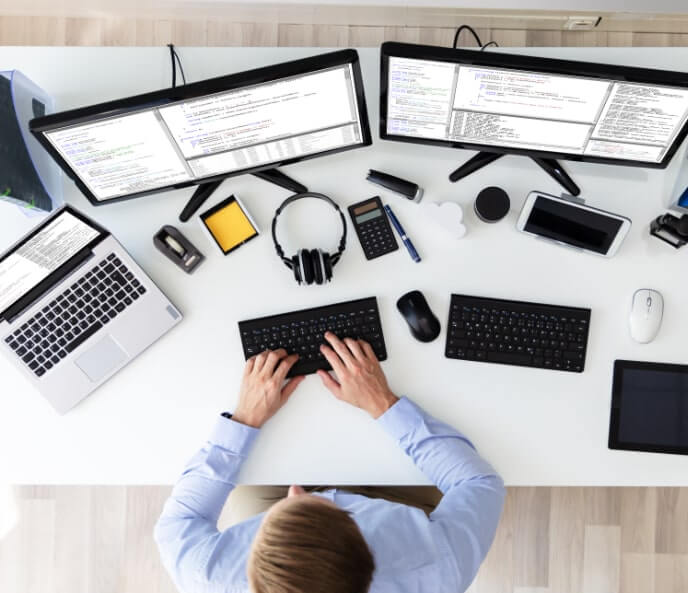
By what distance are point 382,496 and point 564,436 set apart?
446mm

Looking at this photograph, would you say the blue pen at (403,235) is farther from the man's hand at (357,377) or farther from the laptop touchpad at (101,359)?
the laptop touchpad at (101,359)

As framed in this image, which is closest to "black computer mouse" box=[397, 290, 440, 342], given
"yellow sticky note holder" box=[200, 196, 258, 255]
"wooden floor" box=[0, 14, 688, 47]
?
"yellow sticky note holder" box=[200, 196, 258, 255]

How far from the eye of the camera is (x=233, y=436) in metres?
1.17

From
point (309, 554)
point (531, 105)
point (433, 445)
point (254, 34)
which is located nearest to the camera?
point (309, 554)

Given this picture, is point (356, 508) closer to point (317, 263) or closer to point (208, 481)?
point (208, 481)

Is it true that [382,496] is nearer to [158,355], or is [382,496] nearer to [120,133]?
[158,355]

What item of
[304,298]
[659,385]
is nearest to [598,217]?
[659,385]

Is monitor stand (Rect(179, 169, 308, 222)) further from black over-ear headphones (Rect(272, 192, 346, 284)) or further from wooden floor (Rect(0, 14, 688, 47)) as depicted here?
wooden floor (Rect(0, 14, 688, 47))

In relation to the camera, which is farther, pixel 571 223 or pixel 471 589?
pixel 471 589

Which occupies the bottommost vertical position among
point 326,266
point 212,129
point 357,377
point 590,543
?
point 590,543

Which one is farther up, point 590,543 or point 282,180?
point 282,180

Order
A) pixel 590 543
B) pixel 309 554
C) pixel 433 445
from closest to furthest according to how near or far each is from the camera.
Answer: pixel 309 554 → pixel 433 445 → pixel 590 543

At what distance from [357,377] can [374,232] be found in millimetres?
297

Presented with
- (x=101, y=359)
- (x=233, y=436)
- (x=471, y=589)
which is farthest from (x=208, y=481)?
(x=471, y=589)
